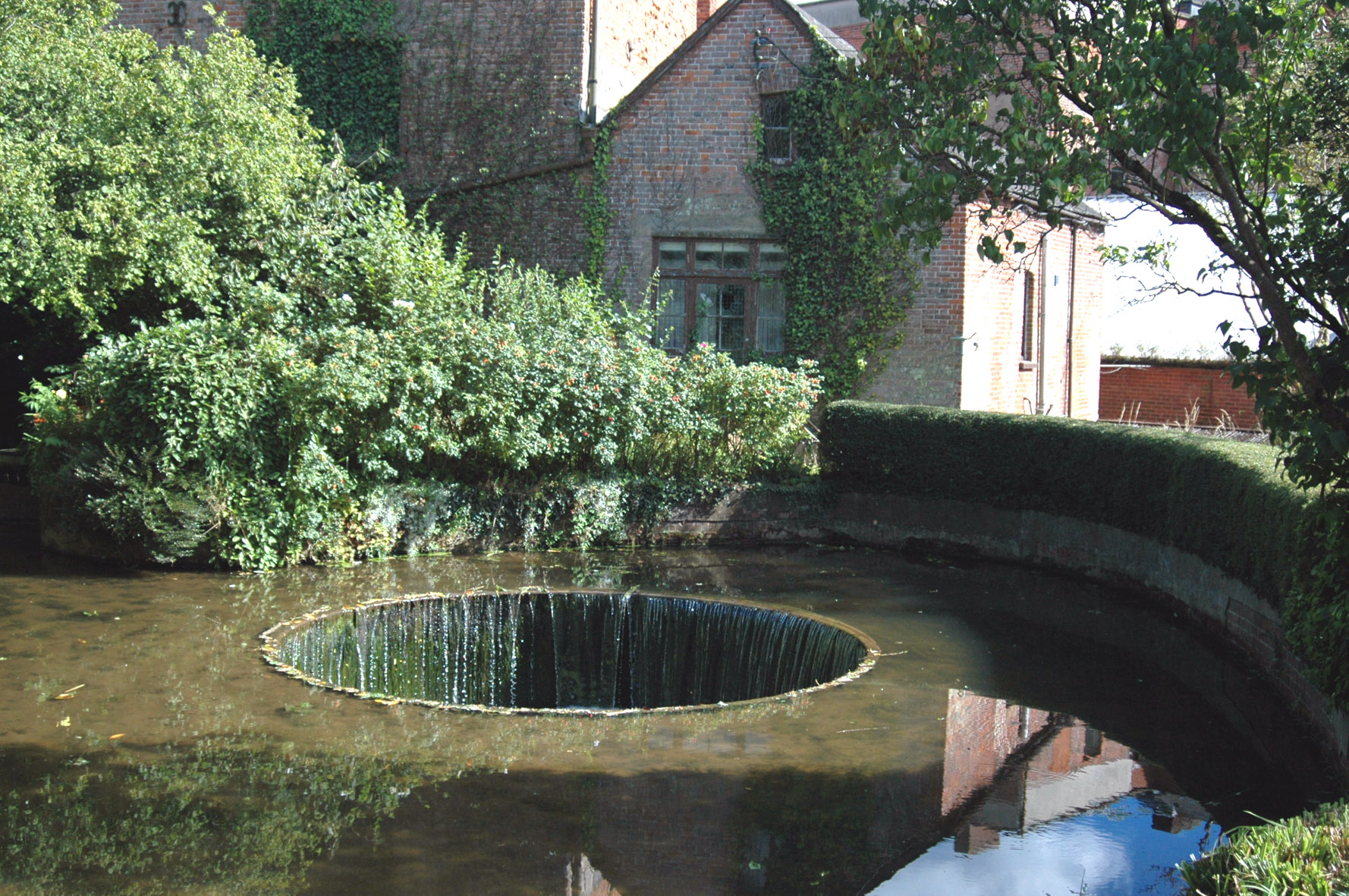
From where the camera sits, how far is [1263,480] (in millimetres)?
8133

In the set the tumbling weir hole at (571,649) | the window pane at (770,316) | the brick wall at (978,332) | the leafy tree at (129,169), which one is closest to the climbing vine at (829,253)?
the window pane at (770,316)

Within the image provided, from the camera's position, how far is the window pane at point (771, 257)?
16094 millimetres

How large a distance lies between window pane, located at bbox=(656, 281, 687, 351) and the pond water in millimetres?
7625

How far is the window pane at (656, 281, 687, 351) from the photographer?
643 inches

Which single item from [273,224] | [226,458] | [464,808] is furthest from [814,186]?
[464,808]

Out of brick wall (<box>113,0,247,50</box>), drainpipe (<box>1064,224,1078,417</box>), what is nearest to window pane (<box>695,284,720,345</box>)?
drainpipe (<box>1064,224,1078,417</box>)

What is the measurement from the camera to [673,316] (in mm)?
16391

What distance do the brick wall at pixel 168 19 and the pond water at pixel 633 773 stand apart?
11988 mm

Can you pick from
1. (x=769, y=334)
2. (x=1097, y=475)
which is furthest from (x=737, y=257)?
(x=1097, y=475)

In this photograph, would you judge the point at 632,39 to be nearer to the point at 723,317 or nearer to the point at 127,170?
the point at 723,317

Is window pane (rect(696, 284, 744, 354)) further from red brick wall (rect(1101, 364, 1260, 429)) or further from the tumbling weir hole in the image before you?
red brick wall (rect(1101, 364, 1260, 429))

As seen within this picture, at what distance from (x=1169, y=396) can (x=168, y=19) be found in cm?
2091

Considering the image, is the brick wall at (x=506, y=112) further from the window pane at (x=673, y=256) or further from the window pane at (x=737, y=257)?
the window pane at (x=737, y=257)

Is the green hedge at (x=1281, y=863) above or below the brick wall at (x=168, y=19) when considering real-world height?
below
